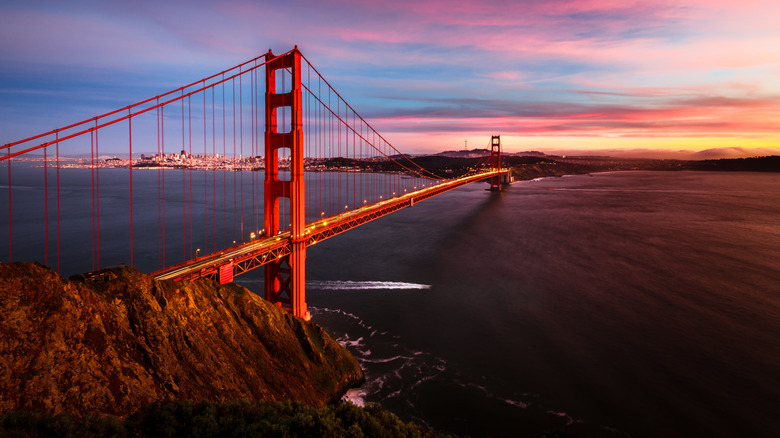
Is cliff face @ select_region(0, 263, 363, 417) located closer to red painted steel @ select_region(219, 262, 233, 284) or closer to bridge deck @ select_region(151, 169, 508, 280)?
red painted steel @ select_region(219, 262, 233, 284)

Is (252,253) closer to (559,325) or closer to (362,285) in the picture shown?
(362,285)

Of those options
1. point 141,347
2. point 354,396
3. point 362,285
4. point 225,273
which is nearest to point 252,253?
point 225,273

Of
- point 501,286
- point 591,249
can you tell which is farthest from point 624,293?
point 591,249

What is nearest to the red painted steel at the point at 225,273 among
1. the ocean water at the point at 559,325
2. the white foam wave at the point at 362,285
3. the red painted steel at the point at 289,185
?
the red painted steel at the point at 289,185

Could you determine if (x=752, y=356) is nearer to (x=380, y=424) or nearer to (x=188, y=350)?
(x=380, y=424)

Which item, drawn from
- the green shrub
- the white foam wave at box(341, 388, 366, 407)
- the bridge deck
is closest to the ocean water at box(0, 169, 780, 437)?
the white foam wave at box(341, 388, 366, 407)

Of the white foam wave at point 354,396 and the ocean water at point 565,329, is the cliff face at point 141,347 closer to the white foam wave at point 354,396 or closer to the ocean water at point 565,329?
the white foam wave at point 354,396
